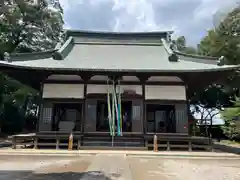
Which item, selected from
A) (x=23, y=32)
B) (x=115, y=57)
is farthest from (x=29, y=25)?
(x=115, y=57)

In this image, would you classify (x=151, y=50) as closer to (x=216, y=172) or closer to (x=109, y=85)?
(x=109, y=85)

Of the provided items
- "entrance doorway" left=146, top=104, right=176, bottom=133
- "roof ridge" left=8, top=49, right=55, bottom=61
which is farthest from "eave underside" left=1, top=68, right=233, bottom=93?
"entrance doorway" left=146, top=104, right=176, bottom=133

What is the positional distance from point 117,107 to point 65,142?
2621 millimetres

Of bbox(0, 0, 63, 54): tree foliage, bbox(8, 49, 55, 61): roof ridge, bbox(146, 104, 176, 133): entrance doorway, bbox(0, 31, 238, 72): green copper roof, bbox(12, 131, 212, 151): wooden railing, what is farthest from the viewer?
bbox(0, 0, 63, 54): tree foliage

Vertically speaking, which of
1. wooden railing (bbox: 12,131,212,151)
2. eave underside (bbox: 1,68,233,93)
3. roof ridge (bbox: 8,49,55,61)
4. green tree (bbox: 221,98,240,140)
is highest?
roof ridge (bbox: 8,49,55,61)

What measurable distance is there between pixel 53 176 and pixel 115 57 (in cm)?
792

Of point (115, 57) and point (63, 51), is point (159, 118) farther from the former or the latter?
point (63, 51)

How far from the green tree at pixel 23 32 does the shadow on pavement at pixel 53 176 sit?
38.5ft

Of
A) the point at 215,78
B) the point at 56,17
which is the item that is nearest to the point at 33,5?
the point at 56,17

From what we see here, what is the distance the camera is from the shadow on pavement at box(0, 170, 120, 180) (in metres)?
3.77

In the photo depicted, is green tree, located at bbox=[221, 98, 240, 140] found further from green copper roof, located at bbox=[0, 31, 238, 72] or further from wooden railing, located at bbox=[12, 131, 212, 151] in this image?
green copper roof, located at bbox=[0, 31, 238, 72]

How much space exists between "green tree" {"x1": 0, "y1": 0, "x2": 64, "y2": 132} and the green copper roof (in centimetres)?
417

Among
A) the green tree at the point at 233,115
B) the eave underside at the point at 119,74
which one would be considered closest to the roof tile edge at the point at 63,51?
the eave underside at the point at 119,74

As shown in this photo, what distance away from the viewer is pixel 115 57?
11.2 m
